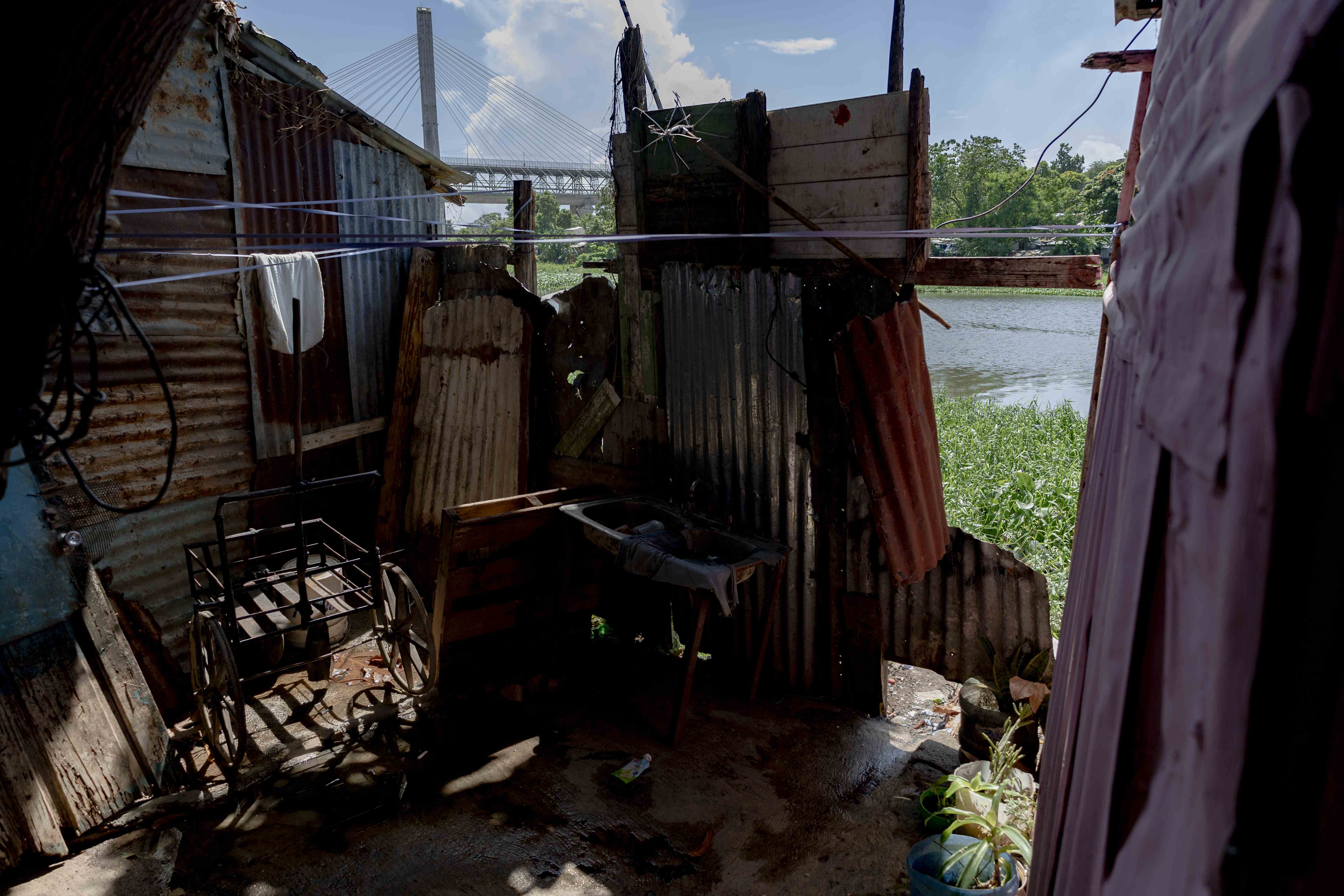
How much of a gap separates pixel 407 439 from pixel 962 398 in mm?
14484

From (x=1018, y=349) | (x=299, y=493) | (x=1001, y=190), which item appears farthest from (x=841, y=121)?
(x=1001, y=190)

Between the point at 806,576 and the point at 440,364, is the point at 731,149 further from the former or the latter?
the point at 440,364

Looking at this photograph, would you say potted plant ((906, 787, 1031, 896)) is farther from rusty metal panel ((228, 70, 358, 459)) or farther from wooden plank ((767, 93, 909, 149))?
rusty metal panel ((228, 70, 358, 459))

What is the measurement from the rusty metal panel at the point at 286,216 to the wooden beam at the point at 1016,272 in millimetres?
5595

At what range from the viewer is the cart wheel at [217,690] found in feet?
17.7

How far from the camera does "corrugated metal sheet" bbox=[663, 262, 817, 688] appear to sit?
618 cm

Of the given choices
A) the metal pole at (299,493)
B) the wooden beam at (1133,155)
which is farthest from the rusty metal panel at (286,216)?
the wooden beam at (1133,155)

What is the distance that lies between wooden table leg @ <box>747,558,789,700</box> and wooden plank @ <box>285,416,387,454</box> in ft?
17.0

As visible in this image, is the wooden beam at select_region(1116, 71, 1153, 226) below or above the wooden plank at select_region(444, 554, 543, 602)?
above

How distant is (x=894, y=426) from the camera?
5781mm

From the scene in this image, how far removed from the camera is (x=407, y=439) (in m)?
9.45

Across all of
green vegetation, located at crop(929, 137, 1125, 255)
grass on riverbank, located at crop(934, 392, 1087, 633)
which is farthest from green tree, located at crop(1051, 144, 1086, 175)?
grass on riverbank, located at crop(934, 392, 1087, 633)

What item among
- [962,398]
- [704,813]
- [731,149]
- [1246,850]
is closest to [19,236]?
[1246,850]

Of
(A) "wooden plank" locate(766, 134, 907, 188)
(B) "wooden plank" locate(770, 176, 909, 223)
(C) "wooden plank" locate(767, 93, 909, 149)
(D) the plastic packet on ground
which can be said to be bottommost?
(D) the plastic packet on ground
